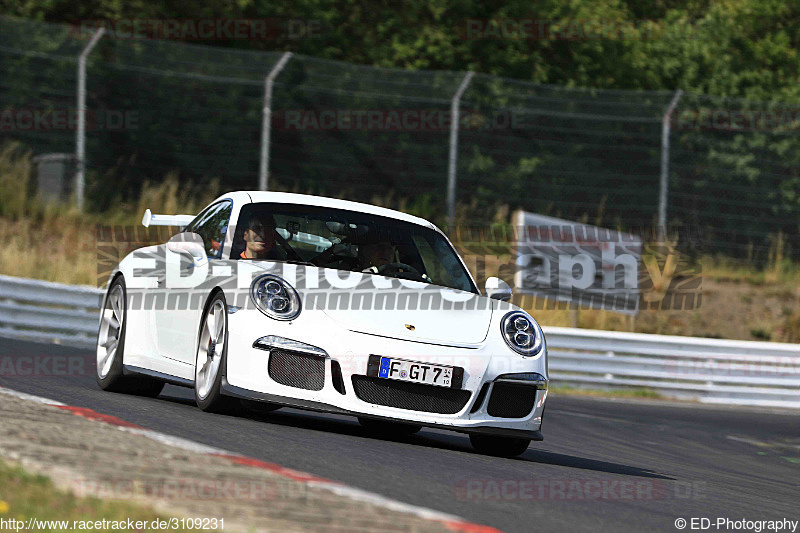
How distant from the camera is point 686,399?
17.6 m

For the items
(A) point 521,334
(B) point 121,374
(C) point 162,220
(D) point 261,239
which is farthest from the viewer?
(C) point 162,220

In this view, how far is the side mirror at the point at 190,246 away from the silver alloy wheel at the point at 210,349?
1.53 ft

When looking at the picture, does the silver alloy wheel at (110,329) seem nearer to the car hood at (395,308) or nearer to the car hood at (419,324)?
the car hood at (395,308)

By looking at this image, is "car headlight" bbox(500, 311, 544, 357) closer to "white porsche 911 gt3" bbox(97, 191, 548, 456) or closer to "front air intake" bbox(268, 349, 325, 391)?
"white porsche 911 gt3" bbox(97, 191, 548, 456)

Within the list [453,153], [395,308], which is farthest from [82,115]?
[395,308]

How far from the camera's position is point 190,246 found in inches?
317

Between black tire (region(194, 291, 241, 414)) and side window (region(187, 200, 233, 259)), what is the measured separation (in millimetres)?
534

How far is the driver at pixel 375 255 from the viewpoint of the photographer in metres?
8.35

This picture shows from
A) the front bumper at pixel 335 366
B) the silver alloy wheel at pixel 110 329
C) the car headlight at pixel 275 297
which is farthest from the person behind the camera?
the silver alloy wheel at pixel 110 329

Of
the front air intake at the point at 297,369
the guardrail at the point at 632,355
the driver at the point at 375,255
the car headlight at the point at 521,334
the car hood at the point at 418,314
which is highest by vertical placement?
the driver at the point at 375,255

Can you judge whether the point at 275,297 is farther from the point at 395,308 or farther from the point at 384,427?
the point at 384,427

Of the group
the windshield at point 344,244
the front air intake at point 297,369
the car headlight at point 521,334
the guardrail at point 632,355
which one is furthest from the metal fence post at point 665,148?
the front air intake at point 297,369

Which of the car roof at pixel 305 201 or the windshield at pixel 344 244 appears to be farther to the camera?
the car roof at pixel 305 201

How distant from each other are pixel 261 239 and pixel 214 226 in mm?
641
